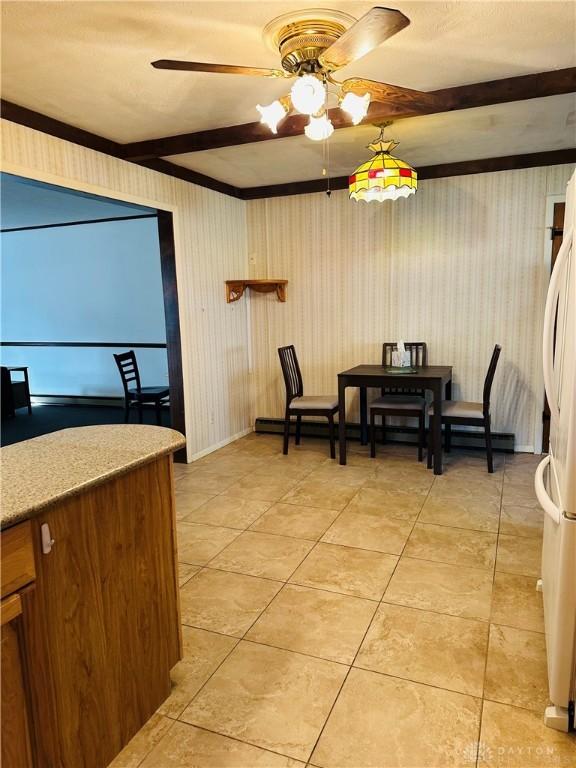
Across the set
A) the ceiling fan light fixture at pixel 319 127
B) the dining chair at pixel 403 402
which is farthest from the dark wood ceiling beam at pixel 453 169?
the ceiling fan light fixture at pixel 319 127

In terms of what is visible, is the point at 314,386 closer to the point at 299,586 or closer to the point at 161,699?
the point at 299,586

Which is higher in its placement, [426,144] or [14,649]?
[426,144]

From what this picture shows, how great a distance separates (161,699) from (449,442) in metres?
3.46

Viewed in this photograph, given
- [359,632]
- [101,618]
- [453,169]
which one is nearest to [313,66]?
[101,618]

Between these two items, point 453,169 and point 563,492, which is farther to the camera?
point 453,169

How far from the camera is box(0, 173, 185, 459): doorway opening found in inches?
254

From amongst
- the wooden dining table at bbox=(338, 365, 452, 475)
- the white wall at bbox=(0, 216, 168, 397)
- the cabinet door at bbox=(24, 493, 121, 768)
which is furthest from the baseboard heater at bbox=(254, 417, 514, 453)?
the cabinet door at bbox=(24, 493, 121, 768)

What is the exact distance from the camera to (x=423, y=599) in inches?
94.0

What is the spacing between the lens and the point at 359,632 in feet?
7.11

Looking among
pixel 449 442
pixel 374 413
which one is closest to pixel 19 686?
pixel 374 413

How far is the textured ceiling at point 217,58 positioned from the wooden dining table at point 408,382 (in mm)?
1785

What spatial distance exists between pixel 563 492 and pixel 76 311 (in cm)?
671

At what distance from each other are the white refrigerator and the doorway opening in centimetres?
462

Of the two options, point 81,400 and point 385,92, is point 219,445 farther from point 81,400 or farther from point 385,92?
point 385,92
